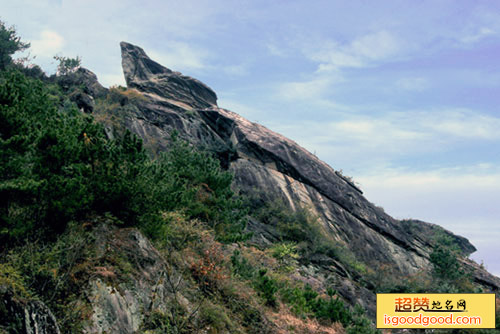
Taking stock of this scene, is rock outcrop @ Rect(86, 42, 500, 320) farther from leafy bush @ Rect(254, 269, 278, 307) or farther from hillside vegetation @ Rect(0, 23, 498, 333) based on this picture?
hillside vegetation @ Rect(0, 23, 498, 333)

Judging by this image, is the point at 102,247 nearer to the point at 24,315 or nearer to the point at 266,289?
the point at 24,315

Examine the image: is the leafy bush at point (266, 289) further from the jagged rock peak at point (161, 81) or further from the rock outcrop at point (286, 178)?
the jagged rock peak at point (161, 81)

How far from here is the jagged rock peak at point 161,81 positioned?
45.2 metres

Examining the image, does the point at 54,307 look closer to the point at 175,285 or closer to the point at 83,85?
the point at 175,285

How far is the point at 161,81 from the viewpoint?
155 ft

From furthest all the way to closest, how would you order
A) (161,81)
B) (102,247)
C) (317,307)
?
(161,81), (317,307), (102,247)

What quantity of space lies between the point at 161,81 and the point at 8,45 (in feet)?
55.8

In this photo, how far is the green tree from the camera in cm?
3450

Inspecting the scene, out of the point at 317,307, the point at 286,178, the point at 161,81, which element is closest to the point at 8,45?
the point at 161,81

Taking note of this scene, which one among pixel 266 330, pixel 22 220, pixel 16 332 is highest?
pixel 22 220

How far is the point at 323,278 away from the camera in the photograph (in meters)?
25.2

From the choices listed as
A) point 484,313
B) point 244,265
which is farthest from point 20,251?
point 484,313

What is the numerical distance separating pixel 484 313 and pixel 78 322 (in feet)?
64.3

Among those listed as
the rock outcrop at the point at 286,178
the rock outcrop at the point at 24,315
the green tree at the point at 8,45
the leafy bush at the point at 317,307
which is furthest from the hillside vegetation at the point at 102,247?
the green tree at the point at 8,45
